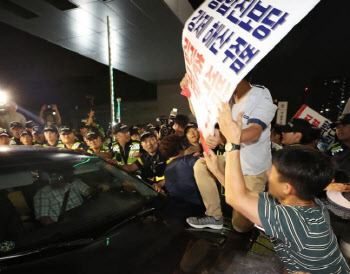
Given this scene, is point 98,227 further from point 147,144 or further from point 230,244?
point 147,144

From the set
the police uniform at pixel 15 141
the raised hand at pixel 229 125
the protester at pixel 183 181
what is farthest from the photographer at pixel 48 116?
the raised hand at pixel 229 125

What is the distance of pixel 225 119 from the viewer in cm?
108

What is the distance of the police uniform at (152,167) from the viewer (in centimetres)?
355

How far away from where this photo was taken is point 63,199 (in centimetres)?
203

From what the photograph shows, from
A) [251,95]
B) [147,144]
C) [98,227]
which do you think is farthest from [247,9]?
[147,144]

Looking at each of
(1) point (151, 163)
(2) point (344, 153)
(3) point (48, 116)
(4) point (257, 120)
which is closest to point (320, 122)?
(2) point (344, 153)

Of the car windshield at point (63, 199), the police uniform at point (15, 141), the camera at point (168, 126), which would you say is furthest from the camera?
the camera at point (168, 126)

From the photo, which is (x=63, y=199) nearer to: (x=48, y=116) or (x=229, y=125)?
(x=229, y=125)

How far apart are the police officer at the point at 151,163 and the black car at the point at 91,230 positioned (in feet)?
3.94

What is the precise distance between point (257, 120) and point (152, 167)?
235 cm

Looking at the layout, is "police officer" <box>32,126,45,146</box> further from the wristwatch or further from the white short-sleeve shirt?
the wristwatch

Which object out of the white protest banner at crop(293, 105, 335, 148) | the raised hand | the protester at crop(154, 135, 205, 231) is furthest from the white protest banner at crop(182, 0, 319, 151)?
the white protest banner at crop(293, 105, 335, 148)

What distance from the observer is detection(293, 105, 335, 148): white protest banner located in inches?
183

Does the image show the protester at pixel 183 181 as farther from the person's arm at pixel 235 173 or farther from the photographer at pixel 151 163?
the person's arm at pixel 235 173
